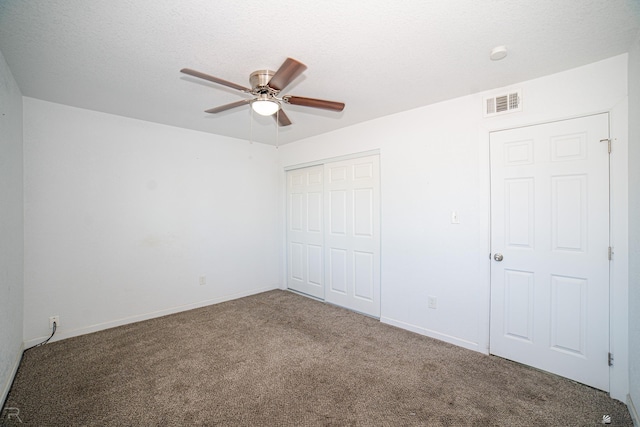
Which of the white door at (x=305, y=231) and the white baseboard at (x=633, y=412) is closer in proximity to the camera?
the white baseboard at (x=633, y=412)

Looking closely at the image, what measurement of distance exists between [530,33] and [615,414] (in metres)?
2.53

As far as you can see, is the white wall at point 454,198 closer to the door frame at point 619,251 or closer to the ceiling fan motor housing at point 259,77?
the door frame at point 619,251

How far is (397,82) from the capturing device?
2.39 meters

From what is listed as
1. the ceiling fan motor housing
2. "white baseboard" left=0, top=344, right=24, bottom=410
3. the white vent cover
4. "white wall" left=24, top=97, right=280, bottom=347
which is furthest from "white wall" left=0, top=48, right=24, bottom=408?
the white vent cover

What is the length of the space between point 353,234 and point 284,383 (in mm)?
2088

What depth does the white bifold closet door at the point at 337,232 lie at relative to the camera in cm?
358

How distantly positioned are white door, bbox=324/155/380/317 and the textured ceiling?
1.23 meters

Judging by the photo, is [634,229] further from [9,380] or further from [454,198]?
[9,380]

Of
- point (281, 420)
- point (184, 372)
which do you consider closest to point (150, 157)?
point (184, 372)

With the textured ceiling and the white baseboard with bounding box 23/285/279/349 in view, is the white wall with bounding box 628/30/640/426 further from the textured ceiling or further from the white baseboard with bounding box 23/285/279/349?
the white baseboard with bounding box 23/285/279/349

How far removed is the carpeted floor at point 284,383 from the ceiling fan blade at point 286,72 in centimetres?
221

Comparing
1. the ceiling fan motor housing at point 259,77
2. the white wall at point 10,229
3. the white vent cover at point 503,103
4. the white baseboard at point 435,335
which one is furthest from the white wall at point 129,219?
the white vent cover at point 503,103

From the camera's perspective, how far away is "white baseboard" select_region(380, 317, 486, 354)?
104 inches

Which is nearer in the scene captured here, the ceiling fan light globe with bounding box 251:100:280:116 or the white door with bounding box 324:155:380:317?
the ceiling fan light globe with bounding box 251:100:280:116
